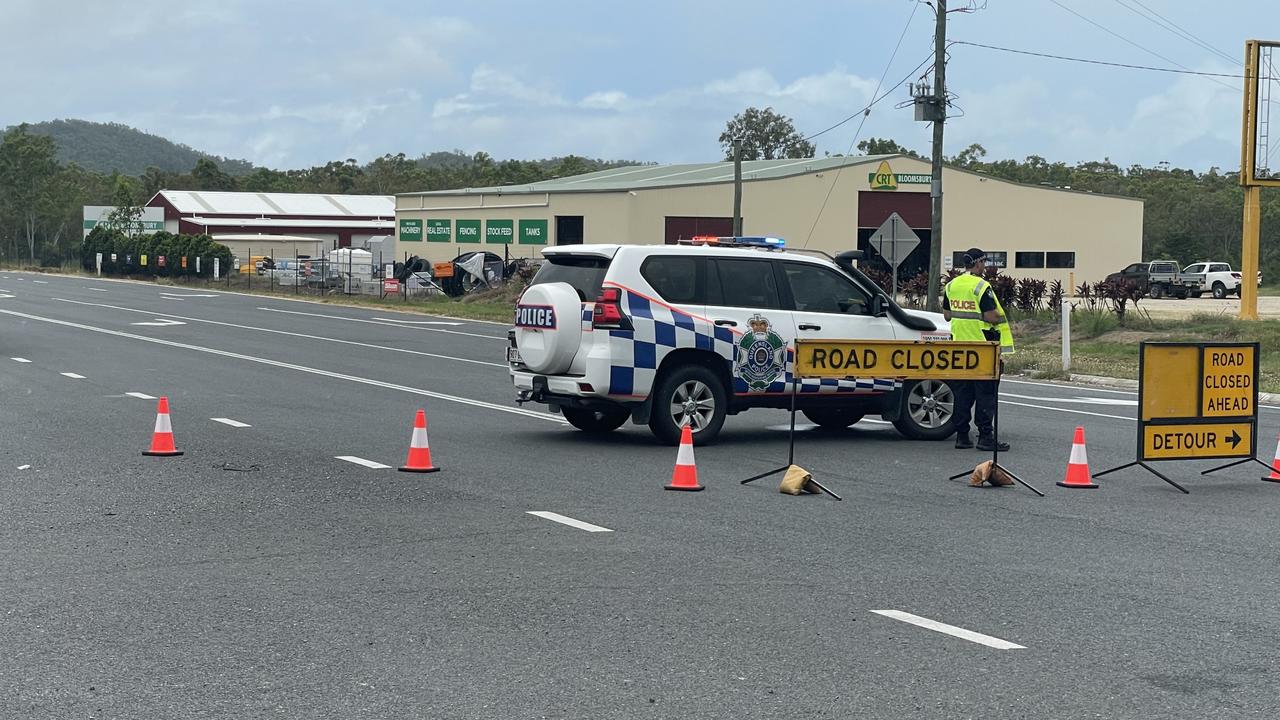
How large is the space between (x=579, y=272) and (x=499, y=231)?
175ft

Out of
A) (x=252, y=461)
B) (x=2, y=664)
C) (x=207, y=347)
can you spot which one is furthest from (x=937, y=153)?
(x=2, y=664)

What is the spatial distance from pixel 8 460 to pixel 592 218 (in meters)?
48.9

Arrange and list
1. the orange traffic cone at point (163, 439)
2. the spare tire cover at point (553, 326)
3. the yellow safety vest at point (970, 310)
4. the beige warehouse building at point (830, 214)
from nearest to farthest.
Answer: the orange traffic cone at point (163, 439)
the spare tire cover at point (553, 326)
the yellow safety vest at point (970, 310)
the beige warehouse building at point (830, 214)

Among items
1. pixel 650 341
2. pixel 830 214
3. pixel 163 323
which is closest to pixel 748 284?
pixel 650 341

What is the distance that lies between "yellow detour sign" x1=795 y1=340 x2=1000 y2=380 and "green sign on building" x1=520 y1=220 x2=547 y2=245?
50765 millimetres

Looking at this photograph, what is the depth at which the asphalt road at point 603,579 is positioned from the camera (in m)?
5.96

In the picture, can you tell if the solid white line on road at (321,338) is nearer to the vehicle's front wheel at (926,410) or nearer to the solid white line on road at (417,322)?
the solid white line on road at (417,322)

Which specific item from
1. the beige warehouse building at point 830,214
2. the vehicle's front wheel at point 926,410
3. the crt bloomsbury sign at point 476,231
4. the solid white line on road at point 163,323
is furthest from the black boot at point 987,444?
the crt bloomsbury sign at point 476,231

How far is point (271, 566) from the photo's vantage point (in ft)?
27.3

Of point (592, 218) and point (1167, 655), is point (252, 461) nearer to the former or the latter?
point (1167, 655)

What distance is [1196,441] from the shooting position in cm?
1230

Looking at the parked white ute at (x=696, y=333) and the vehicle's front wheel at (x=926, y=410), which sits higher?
the parked white ute at (x=696, y=333)

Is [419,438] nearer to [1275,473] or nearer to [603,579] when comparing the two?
[603,579]

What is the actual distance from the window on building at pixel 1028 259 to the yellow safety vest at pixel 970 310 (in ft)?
175
